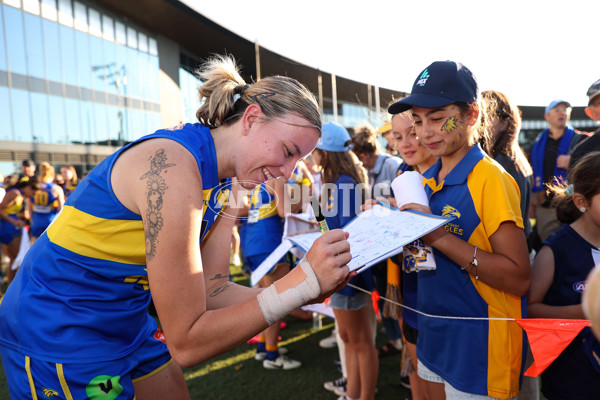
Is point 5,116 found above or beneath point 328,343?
above

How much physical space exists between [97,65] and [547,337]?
27056 millimetres

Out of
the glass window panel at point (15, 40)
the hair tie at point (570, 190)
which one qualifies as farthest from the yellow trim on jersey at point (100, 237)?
the glass window panel at point (15, 40)

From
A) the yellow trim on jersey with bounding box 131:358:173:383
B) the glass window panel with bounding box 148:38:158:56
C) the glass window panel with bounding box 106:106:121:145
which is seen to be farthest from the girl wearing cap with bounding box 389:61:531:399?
the glass window panel with bounding box 148:38:158:56

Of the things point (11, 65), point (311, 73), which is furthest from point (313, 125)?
point (311, 73)

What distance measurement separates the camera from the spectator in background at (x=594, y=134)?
3.14 m

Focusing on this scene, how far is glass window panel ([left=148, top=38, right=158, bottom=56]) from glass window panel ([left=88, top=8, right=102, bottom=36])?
4.13m

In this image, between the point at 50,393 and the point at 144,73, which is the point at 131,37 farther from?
the point at 50,393

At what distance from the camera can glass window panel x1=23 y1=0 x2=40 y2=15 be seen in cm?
1876

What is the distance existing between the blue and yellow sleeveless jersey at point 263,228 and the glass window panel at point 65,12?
2260 cm

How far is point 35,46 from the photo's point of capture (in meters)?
19.5

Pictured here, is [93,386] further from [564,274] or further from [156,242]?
[564,274]

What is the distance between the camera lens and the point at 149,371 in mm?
1971

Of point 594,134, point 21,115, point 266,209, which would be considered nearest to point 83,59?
point 21,115

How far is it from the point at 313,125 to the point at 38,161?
2261cm
